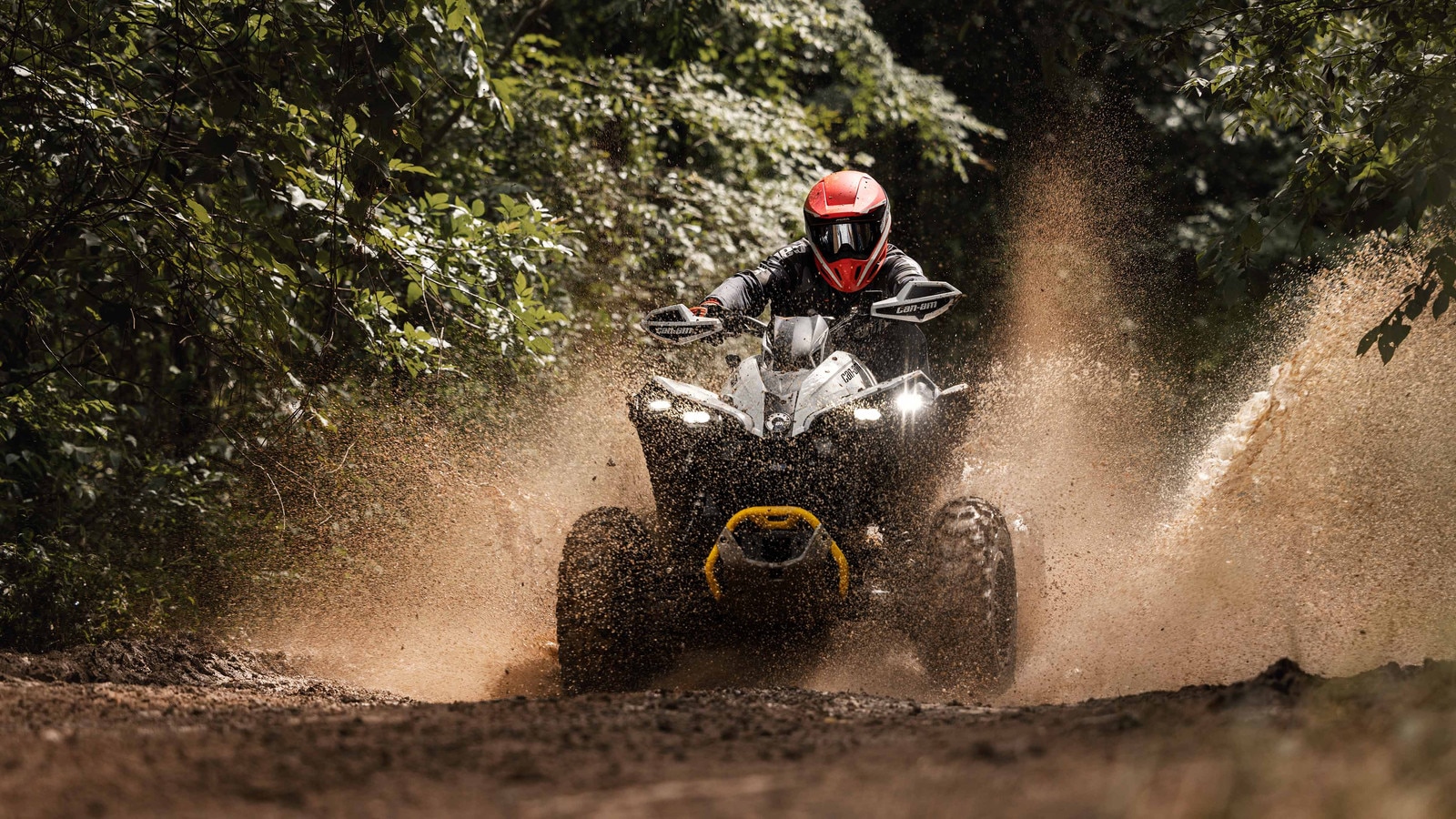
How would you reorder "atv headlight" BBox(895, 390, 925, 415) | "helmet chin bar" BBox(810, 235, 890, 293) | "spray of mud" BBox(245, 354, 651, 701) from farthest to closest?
"spray of mud" BBox(245, 354, 651, 701), "helmet chin bar" BBox(810, 235, 890, 293), "atv headlight" BBox(895, 390, 925, 415)

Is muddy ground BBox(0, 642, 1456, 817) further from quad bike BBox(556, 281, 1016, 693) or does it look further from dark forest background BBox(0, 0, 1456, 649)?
dark forest background BBox(0, 0, 1456, 649)

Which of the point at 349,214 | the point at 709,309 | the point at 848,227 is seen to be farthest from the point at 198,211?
the point at 848,227

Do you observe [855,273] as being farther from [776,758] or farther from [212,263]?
[776,758]

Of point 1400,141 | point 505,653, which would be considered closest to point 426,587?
point 505,653

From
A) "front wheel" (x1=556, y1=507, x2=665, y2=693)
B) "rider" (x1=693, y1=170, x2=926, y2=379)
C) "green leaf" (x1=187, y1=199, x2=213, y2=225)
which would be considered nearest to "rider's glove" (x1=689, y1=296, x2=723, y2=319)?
"rider" (x1=693, y1=170, x2=926, y2=379)

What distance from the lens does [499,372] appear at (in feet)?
33.6

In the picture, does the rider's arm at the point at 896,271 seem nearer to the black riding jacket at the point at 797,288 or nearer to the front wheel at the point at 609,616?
the black riding jacket at the point at 797,288

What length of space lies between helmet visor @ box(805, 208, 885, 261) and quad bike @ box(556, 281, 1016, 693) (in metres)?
1.02

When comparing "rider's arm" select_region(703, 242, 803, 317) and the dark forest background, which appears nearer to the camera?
A: the dark forest background

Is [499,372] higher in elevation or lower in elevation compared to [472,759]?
higher

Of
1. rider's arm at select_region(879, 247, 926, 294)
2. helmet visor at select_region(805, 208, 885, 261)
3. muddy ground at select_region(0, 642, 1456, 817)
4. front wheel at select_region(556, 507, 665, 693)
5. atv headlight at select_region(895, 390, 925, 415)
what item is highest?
helmet visor at select_region(805, 208, 885, 261)

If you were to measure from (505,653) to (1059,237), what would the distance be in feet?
36.8

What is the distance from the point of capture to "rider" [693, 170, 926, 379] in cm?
654

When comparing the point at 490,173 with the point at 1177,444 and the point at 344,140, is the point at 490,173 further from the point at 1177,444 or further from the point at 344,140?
the point at 1177,444
